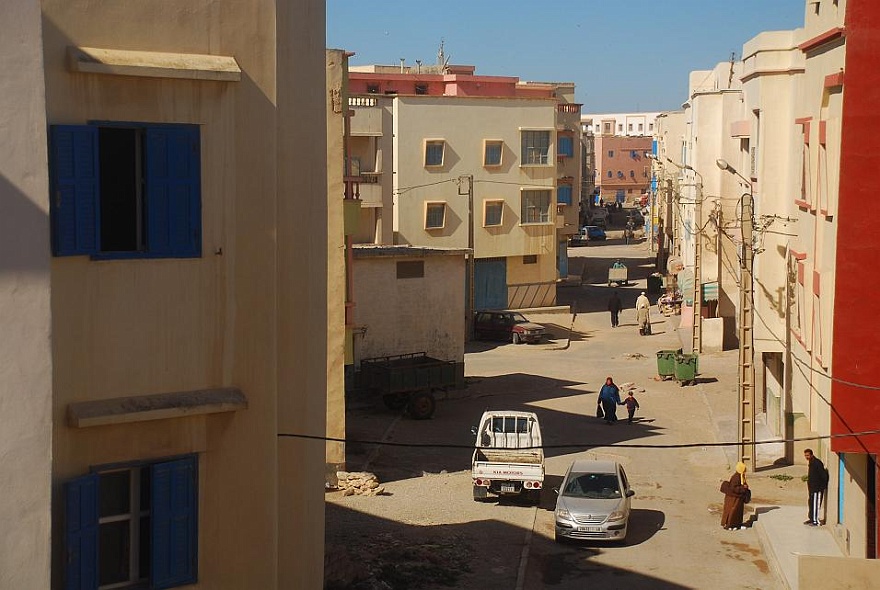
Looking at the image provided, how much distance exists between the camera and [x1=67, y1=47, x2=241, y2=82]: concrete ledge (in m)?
10.1

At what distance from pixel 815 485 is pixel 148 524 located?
564 inches

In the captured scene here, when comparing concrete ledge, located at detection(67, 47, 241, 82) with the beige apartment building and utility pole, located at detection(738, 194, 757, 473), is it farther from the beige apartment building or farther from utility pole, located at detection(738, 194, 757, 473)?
utility pole, located at detection(738, 194, 757, 473)

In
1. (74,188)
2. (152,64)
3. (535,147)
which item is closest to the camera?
(74,188)

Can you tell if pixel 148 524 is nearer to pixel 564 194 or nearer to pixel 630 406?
pixel 630 406

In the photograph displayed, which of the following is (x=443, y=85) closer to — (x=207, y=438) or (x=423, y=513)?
(x=423, y=513)

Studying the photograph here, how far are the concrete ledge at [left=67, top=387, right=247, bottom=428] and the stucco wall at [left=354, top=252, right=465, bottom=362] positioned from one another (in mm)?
22937

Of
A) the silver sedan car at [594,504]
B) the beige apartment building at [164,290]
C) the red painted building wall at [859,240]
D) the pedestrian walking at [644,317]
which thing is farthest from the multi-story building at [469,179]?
the beige apartment building at [164,290]

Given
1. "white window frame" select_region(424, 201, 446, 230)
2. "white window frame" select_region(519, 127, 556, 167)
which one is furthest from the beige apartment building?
"white window frame" select_region(519, 127, 556, 167)

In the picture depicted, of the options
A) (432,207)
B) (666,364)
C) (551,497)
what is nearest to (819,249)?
(551,497)

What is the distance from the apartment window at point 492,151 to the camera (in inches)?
2071

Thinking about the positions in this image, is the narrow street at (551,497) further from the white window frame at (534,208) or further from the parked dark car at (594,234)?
the parked dark car at (594,234)

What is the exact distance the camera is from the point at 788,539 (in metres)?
21.3

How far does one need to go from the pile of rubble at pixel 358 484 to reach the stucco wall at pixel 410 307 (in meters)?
9.41

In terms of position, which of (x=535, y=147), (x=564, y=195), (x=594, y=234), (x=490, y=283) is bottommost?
(x=490, y=283)
